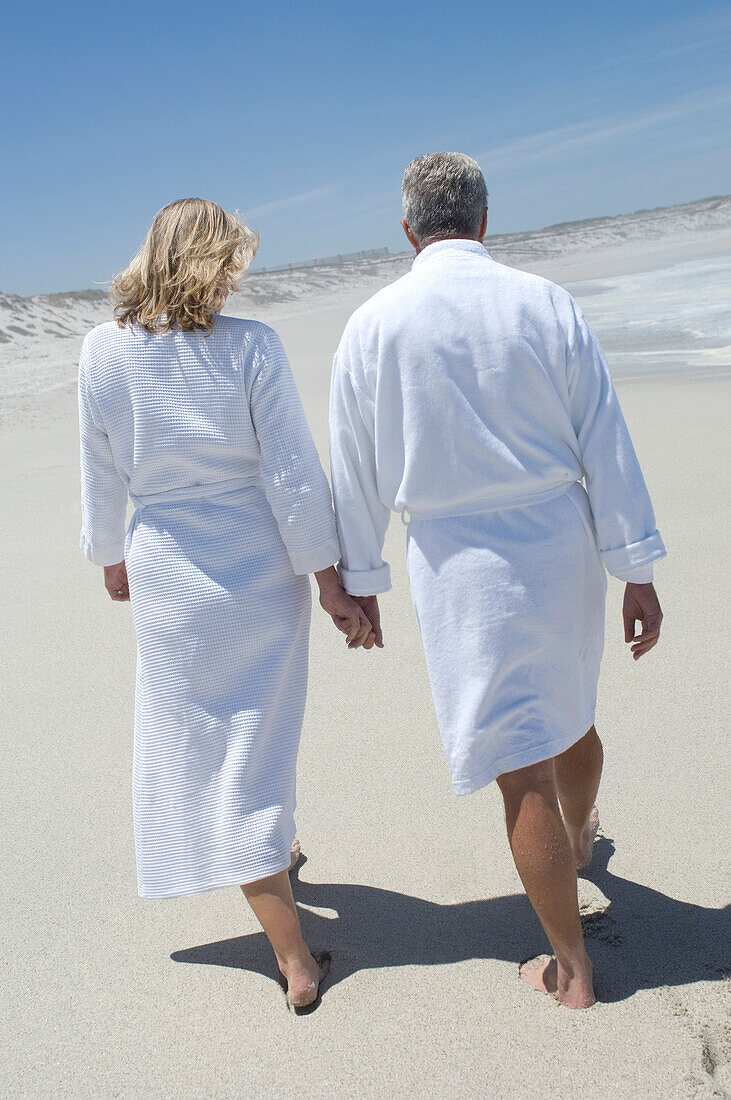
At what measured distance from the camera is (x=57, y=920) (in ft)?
8.47

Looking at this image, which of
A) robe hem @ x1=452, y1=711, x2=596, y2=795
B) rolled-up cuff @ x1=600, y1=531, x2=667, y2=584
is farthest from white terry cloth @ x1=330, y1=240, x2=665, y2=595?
robe hem @ x1=452, y1=711, x2=596, y2=795

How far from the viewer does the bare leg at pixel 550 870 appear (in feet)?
6.72

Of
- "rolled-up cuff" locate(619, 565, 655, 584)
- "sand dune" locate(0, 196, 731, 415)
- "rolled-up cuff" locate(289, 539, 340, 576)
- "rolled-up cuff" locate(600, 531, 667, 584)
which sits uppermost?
"rolled-up cuff" locate(289, 539, 340, 576)

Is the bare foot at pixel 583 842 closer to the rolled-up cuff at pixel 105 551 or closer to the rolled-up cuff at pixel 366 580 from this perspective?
the rolled-up cuff at pixel 366 580

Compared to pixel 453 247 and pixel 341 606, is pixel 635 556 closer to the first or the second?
pixel 341 606

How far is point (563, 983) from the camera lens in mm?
2084

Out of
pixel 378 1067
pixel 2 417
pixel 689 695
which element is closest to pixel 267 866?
pixel 378 1067

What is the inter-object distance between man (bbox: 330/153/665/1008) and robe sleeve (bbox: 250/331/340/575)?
146 millimetres

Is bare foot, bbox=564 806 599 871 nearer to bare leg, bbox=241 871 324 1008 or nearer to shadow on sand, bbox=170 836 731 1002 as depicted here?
shadow on sand, bbox=170 836 731 1002

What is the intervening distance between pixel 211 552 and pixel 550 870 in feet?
3.57

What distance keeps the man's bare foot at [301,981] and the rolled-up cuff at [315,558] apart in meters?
0.96

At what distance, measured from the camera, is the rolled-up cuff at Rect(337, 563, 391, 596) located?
89.5 inches

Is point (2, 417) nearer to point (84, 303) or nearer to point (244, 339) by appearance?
point (244, 339)

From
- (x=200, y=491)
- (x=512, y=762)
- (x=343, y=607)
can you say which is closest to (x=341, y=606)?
(x=343, y=607)
